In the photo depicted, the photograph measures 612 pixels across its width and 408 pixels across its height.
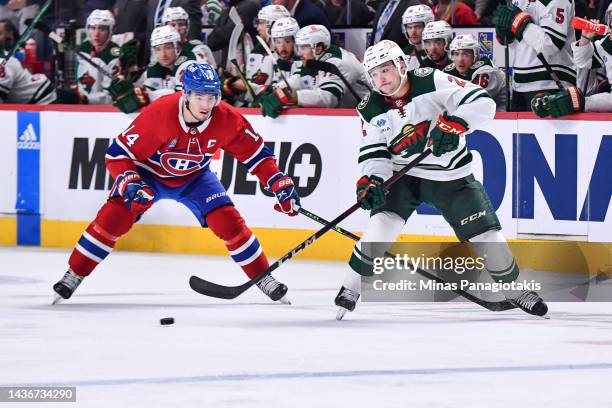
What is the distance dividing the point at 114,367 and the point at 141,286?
9.67 feet

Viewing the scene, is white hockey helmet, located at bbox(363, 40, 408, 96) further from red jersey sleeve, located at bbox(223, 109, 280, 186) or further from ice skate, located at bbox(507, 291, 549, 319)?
ice skate, located at bbox(507, 291, 549, 319)

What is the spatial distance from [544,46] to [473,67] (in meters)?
0.46

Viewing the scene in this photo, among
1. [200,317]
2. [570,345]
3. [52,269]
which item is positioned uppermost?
[570,345]

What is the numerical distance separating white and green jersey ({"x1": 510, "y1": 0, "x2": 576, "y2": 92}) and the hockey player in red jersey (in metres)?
2.23

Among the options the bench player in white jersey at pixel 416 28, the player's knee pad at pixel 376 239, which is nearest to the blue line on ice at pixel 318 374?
the player's knee pad at pixel 376 239

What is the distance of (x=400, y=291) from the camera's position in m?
7.59

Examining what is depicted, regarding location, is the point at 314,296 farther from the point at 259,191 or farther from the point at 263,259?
the point at 259,191

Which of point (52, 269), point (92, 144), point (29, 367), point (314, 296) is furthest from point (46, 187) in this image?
point (29, 367)

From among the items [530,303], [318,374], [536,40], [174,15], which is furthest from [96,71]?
[318,374]

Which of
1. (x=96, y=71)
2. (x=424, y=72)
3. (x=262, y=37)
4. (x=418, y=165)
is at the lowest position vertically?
Result: (x=96, y=71)

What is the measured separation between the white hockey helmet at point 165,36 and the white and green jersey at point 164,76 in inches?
3.9

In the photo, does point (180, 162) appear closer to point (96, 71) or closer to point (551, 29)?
point (551, 29)

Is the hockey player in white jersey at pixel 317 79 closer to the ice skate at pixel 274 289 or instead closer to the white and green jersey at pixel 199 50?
the white and green jersey at pixel 199 50

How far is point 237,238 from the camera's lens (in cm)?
732
